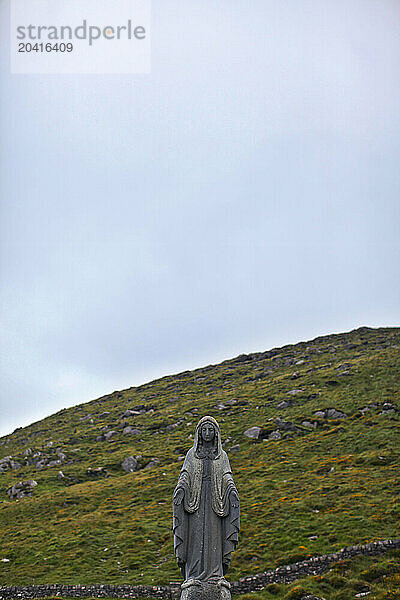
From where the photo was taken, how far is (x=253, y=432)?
73.6m

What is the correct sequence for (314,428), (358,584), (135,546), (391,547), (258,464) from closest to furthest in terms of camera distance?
(358,584) → (391,547) → (135,546) → (258,464) → (314,428)

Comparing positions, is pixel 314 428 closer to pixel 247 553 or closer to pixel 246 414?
pixel 246 414

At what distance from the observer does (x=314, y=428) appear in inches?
2827

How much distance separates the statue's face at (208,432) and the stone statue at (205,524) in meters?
0.47

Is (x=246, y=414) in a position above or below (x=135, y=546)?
above

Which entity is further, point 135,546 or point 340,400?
point 340,400

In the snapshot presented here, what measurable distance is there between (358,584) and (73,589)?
16.3m

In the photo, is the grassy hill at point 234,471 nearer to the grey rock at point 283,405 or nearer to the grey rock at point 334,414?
the grey rock at point 334,414

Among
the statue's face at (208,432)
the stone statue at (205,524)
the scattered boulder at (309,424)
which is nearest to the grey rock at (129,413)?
the scattered boulder at (309,424)

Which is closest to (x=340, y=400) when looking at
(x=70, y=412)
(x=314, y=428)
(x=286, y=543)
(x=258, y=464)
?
(x=314, y=428)

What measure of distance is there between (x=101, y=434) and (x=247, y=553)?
188 feet

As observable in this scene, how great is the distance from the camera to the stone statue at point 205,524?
14.8 metres

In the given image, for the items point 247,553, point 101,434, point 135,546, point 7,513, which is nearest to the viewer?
point 247,553

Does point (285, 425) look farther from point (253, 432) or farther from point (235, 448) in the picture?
point (235, 448)
